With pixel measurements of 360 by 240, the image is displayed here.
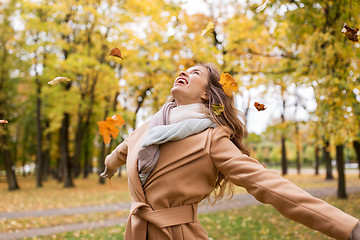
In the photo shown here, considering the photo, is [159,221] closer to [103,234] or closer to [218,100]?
[218,100]

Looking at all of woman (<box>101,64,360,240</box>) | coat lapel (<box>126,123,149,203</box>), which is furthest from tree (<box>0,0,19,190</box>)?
woman (<box>101,64,360,240</box>)

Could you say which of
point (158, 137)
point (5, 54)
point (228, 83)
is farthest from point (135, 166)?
point (5, 54)

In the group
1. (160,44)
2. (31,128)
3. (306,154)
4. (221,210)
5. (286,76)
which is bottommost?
(306,154)

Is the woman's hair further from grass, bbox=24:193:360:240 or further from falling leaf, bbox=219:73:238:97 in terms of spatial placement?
grass, bbox=24:193:360:240

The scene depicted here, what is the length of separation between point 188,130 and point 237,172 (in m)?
0.39

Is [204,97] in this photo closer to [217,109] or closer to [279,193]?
[217,109]

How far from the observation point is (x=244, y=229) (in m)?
6.76

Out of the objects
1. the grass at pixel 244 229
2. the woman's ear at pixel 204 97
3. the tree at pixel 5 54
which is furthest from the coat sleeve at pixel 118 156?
the tree at pixel 5 54

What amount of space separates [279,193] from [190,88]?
88 centimetres

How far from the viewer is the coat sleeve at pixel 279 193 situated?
140 cm

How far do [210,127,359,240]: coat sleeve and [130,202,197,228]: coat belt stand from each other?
0.35 meters

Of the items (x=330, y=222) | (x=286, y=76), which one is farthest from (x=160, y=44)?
(x=330, y=222)

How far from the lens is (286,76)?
7609 millimetres

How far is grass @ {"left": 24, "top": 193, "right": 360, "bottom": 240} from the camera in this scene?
6.16 metres
